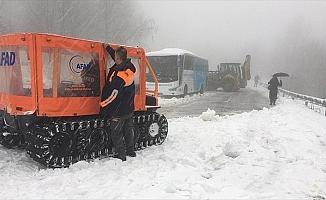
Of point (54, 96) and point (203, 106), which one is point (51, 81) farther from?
point (203, 106)

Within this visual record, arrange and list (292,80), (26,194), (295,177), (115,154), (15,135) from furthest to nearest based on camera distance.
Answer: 1. (292,80)
2. (15,135)
3. (115,154)
4. (295,177)
5. (26,194)

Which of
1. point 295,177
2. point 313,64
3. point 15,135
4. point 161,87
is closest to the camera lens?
point 295,177

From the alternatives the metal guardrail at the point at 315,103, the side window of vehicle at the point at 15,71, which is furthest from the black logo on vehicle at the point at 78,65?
the metal guardrail at the point at 315,103

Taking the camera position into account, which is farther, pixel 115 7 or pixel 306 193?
pixel 115 7

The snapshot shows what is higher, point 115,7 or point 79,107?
point 115,7

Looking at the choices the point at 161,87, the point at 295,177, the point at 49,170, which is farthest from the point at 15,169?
the point at 161,87

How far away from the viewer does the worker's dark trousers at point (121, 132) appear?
828 centimetres

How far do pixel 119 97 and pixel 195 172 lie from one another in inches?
83.8

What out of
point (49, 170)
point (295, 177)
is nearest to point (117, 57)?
point (49, 170)

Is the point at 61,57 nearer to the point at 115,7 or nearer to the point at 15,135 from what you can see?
the point at 15,135

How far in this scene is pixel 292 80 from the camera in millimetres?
76250

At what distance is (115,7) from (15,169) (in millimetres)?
40444

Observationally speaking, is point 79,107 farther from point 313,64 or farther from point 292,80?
point 313,64

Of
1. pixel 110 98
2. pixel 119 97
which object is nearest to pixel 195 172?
pixel 119 97
